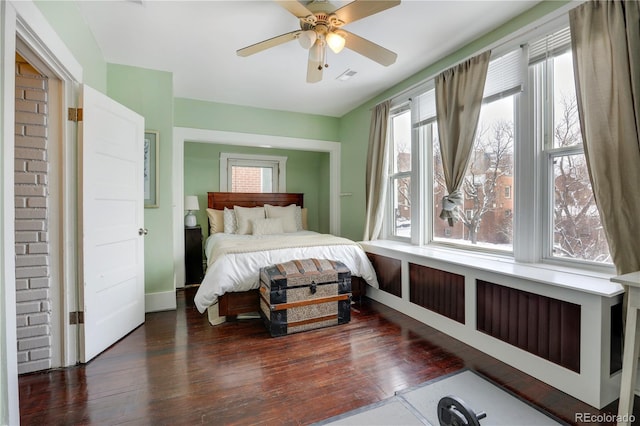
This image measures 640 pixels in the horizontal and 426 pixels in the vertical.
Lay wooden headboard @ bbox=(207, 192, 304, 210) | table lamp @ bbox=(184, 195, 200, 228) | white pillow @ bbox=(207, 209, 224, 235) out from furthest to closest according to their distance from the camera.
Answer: wooden headboard @ bbox=(207, 192, 304, 210)
white pillow @ bbox=(207, 209, 224, 235)
table lamp @ bbox=(184, 195, 200, 228)

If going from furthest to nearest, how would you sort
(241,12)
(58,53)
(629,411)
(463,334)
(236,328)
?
(236,328) < (463,334) < (241,12) < (58,53) < (629,411)

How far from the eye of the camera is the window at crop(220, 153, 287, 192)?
17.9ft

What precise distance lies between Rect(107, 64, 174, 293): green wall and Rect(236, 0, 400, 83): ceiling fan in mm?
1540

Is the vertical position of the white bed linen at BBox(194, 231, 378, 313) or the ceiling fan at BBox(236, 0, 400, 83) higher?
the ceiling fan at BBox(236, 0, 400, 83)

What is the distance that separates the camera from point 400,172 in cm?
380

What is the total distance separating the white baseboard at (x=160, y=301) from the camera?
3258mm

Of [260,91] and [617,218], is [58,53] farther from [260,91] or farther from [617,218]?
[617,218]

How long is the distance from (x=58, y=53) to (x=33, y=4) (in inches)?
13.9

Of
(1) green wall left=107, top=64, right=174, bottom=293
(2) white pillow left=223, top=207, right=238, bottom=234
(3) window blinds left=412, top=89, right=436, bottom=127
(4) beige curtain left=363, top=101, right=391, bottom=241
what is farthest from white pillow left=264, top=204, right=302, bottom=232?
(3) window blinds left=412, top=89, right=436, bottom=127

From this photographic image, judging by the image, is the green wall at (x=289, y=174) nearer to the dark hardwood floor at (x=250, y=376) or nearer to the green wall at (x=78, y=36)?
the green wall at (x=78, y=36)

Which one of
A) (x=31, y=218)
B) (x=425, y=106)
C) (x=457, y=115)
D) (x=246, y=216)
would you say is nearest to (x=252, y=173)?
(x=246, y=216)

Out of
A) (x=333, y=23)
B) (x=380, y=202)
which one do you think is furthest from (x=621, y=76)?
(x=380, y=202)

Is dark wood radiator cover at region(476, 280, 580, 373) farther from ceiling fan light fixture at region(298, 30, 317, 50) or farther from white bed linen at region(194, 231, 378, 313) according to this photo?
ceiling fan light fixture at region(298, 30, 317, 50)

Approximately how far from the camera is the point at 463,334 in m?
2.48
